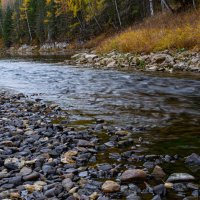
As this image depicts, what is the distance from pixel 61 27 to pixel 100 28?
1230 cm

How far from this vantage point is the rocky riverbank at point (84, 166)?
13.3 feet

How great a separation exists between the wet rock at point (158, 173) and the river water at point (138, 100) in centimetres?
89

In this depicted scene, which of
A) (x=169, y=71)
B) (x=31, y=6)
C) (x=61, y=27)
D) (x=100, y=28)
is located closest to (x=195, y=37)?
(x=169, y=71)

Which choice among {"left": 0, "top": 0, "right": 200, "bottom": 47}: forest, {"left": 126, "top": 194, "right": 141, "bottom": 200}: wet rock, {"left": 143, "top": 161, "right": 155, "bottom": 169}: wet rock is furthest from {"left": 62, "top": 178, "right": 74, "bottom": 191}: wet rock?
{"left": 0, "top": 0, "right": 200, "bottom": 47}: forest

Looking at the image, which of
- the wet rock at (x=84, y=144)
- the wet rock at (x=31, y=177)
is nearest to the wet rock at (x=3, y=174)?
the wet rock at (x=31, y=177)

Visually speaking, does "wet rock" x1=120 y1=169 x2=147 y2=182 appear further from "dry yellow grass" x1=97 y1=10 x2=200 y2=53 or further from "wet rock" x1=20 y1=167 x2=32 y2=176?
"dry yellow grass" x1=97 y1=10 x2=200 y2=53

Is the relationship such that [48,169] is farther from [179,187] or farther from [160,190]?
[179,187]

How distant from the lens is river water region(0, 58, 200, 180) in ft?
21.0

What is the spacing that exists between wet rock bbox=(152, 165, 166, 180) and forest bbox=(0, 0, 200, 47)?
22.2 meters

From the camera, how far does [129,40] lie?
23281mm

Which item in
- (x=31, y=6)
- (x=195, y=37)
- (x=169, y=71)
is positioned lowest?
(x=169, y=71)

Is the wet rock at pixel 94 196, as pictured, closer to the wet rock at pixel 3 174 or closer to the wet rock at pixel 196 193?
the wet rock at pixel 196 193

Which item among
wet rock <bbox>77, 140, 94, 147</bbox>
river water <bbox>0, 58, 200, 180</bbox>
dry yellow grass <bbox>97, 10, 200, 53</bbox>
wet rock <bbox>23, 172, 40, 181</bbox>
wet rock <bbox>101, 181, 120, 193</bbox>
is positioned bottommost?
river water <bbox>0, 58, 200, 180</bbox>

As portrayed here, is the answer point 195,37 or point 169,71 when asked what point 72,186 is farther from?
point 195,37
